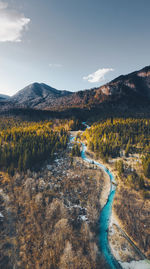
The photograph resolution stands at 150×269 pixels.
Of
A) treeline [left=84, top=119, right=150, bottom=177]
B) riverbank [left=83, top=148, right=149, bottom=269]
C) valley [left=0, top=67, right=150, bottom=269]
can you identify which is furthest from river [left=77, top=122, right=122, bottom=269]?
treeline [left=84, top=119, right=150, bottom=177]

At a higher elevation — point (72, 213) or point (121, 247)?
point (72, 213)

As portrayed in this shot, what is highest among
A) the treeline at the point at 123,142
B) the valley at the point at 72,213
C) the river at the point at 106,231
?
the treeline at the point at 123,142

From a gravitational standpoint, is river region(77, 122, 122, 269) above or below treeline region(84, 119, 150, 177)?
below

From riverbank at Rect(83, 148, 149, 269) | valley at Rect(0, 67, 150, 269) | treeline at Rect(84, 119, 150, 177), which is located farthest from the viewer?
treeline at Rect(84, 119, 150, 177)

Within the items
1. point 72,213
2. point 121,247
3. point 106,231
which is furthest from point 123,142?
point 121,247

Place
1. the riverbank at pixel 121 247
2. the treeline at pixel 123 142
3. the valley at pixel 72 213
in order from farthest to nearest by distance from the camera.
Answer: the treeline at pixel 123 142
the riverbank at pixel 121 247
the valley at pixel 72 213

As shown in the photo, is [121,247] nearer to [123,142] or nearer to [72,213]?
[72,213]

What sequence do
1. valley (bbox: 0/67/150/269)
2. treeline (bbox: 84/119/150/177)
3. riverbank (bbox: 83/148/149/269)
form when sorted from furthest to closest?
treeline (bbox: 84/119/150/177) < riverbank (bbox: 83/148/149/269) < valley (bbox: 0/67/150/269)

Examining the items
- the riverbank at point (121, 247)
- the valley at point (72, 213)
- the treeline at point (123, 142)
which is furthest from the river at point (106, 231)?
the treeline at point (123, 142)

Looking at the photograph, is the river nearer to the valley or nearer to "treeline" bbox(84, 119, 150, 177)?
the valley

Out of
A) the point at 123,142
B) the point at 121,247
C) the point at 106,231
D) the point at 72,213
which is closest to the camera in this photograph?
the point at 121,247

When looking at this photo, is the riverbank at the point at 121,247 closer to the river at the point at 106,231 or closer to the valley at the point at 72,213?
the valley at the point at 72,213
